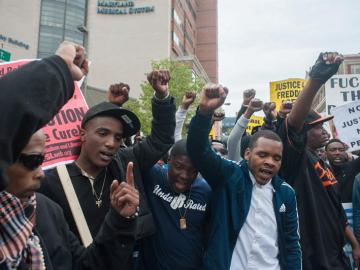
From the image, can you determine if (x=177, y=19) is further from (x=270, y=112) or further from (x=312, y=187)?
(x=312, y=187)

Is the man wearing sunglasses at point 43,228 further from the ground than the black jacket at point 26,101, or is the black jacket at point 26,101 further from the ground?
the black jacket at point 26,101

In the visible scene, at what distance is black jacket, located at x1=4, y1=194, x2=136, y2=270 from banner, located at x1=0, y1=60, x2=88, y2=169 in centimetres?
71

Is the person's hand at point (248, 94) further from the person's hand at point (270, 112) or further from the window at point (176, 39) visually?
the window at point (176, 39)

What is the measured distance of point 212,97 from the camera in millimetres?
2516

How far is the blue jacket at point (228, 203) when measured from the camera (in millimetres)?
2568

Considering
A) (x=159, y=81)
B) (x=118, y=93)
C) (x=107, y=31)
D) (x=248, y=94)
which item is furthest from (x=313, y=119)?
(x=107, y=31)

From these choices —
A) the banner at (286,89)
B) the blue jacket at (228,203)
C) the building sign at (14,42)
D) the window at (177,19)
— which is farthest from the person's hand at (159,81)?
the window at (177,19)

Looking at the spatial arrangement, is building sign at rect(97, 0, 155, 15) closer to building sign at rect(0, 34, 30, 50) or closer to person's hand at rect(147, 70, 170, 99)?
building sign at rect(0, 34, 30, 50)

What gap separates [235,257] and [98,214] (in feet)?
3.32

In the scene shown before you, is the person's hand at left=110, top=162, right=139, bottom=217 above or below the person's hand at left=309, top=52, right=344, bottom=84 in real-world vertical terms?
below

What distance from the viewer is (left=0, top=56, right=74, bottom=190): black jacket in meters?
0.96

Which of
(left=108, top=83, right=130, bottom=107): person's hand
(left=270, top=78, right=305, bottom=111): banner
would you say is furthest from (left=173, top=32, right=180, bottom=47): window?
(left=108, top=83, right=130, bottom=107): person's hand

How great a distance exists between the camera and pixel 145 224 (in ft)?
8.39

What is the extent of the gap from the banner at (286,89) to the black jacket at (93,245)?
905 cm
